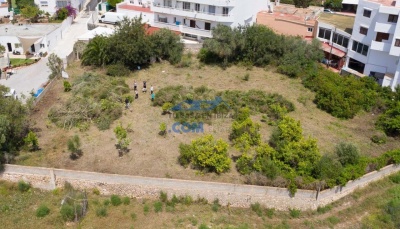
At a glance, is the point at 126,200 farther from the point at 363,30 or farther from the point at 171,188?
the point at 363,30

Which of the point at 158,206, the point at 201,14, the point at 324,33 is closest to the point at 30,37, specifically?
the point at 201,14

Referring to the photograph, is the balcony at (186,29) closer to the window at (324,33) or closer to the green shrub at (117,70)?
the green shrub at (117,70)

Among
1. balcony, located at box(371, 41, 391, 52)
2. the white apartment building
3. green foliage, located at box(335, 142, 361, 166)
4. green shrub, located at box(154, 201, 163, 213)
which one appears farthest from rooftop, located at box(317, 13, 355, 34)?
green shrub, located at box(154, 201, 163, 213)

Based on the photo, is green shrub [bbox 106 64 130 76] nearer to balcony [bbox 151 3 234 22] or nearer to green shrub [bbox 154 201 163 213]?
balcony [bbox 151 3 234 22]

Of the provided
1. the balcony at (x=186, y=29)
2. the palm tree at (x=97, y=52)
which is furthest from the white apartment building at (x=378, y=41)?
the palm tree at (x=97, y=52)

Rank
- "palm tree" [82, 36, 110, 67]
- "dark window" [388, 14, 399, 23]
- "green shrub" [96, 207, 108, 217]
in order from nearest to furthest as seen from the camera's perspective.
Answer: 1. "green shrub" [96, 207, 108, 217]
2. "dark window" [388, 14, 399, 23]
3. "palm tree" [82, 36, 110, 67]

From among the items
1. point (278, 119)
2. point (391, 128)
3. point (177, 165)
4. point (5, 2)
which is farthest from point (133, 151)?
point (5, 2)
